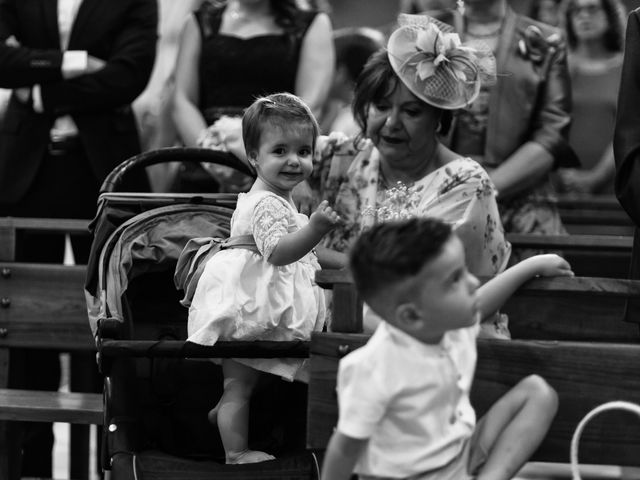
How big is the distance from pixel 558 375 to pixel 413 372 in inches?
20.8

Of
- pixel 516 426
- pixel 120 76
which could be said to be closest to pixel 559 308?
pixel 516 426

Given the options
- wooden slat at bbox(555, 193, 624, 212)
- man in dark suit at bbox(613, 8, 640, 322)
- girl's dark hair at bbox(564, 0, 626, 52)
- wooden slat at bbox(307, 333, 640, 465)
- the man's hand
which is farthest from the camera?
girl's dark hair at bbox(564, 0, 626, 52)

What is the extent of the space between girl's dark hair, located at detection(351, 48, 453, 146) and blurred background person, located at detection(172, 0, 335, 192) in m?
1.17

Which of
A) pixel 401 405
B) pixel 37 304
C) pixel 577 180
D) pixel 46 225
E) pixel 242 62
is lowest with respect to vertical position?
pixel 577 180

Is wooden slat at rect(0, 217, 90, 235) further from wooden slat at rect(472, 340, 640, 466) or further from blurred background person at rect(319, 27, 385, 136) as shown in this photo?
blurred background person at rect(319, 27, 385, 136)

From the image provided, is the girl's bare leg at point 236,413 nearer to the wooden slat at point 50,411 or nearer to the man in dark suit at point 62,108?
the wooden slat at point 50,411

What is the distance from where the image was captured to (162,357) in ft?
13.6

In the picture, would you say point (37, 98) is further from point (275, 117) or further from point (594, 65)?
point (594, 65)

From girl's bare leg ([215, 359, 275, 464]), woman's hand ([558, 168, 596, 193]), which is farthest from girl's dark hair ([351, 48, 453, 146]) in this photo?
woman's hand ([558, 168, 596, 193])

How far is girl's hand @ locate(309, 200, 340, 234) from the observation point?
151 inches

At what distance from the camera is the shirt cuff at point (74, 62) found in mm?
5809

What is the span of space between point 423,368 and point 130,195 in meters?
1.70

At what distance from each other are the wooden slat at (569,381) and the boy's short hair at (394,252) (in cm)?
41

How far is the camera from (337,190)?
15.7 ft
